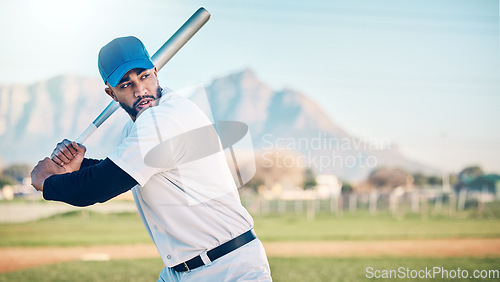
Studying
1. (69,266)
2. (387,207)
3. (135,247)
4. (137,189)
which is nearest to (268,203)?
(387,207)

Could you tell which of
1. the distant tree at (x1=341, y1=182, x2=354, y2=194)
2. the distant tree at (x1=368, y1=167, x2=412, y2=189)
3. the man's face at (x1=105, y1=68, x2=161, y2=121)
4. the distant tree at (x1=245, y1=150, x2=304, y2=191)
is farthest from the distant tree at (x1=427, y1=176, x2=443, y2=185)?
the man's face at (x1=105, y1=68, x2=161, y2=121)

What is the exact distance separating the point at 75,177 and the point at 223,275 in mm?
779

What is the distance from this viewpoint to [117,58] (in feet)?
7.89

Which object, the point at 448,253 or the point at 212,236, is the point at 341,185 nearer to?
the point at 448,253

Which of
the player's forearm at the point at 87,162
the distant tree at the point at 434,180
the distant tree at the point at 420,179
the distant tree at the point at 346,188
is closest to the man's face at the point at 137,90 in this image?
the player's forearm at the point at 87,162

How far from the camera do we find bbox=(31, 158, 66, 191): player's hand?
2332 mm

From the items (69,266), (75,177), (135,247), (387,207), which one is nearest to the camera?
(75,177)

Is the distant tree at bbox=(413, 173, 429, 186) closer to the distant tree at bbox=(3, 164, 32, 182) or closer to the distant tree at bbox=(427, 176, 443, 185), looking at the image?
the distant tree at bbox=(427, 176, 443, 185)

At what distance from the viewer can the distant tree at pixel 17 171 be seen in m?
49.2

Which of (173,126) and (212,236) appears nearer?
Result: (173,126)

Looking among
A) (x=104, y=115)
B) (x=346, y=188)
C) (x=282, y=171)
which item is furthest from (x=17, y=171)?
(x=104, y=115)

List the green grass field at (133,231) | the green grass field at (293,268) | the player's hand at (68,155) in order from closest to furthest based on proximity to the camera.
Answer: the player's hand at (68,155) → the green grass field at (293,268) → the green grass field at (133,231)

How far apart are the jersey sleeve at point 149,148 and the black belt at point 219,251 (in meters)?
0.45

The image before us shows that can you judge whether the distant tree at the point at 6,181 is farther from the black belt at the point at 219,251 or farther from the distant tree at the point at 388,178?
the black belt at the point at 219,251
